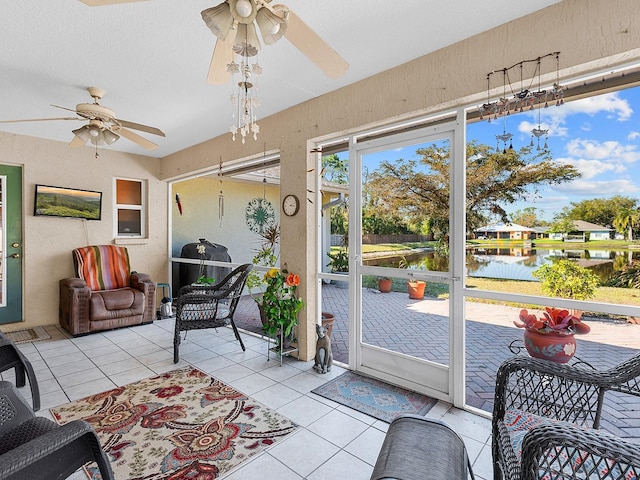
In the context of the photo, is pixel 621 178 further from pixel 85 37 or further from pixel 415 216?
pixel 85 37

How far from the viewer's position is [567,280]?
Answer: 84.8 inches

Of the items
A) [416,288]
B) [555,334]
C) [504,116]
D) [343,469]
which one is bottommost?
[343,469]

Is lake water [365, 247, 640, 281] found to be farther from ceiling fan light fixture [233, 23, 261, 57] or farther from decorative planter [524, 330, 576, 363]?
ceiling fan light fixture [233, 23, 261, 57]

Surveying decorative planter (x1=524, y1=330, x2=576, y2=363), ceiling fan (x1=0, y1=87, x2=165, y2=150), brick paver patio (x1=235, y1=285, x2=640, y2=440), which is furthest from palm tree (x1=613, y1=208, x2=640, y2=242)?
ceiling fan (x1=0, y1=87, x2=165, y2=150)

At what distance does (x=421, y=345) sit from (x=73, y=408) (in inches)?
112

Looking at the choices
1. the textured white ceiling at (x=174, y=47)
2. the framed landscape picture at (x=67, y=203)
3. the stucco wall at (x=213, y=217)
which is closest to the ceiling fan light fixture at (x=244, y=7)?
the textured white ceiling at (x=174, y=47)

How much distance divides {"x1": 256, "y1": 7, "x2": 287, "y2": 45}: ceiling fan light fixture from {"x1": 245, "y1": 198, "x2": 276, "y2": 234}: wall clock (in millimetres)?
6021

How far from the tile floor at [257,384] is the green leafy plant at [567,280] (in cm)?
104

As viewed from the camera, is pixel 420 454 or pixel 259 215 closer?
pixel 420 454

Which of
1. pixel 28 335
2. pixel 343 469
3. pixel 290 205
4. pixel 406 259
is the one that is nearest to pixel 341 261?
pixel 290 205

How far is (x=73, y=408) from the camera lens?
97.3 inches

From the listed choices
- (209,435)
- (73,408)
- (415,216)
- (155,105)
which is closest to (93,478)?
(209,435)

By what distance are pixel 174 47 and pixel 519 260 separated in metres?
A: 2.96

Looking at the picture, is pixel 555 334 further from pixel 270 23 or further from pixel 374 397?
pixel 270 23
